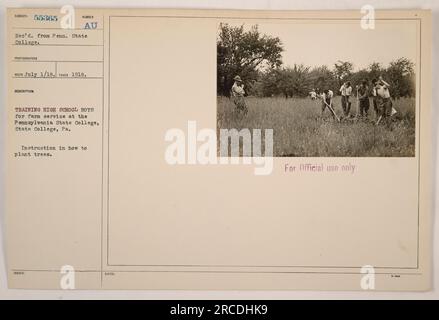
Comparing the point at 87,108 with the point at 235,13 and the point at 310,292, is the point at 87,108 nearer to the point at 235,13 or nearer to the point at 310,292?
the point at 235,13

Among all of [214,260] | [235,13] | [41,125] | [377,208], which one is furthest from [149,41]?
[377,208]

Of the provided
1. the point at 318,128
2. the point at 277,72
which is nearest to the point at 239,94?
the point at 277,72

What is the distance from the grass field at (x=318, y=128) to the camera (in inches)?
43.4

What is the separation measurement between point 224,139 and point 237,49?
0.22 m

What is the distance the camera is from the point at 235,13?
1111 millimetres

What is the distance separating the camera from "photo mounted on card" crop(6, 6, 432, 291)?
43.4 inches

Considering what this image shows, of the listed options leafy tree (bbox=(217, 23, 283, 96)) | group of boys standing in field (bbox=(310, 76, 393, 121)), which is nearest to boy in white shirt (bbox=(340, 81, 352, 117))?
group of boys standing in field (bbox=(310, 76, 393, 121))

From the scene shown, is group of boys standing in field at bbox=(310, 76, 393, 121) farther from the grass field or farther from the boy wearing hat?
the boy wearing hat

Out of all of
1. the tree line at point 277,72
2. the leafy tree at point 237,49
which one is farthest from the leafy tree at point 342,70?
the leafy tree at point 237,49

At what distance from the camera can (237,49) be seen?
1108 millimetres

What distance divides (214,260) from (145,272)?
17cm

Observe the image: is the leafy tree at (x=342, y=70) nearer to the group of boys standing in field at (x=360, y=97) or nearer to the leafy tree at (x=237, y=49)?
the group of boys standing in field at (x=360, y=97)

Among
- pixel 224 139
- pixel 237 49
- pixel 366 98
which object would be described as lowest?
pixel 224 139

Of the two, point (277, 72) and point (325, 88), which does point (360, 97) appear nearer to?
point (325, 88)
